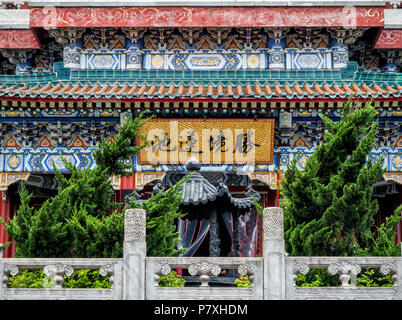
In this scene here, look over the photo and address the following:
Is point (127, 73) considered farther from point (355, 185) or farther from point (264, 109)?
point (355, 185)

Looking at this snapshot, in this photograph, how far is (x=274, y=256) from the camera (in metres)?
7.54

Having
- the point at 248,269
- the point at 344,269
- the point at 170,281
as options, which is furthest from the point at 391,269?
the point at 170,281

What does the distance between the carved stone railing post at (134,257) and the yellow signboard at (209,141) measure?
646 cm

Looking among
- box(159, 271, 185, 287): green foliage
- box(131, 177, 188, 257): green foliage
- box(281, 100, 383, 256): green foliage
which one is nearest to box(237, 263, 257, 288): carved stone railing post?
box(159, 271, 185, 287): green foliage

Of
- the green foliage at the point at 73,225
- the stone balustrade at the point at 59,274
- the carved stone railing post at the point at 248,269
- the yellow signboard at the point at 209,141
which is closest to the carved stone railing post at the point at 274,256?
the carved stone railing post at the point at 248,269

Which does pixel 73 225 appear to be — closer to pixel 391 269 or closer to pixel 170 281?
pixel 170 281

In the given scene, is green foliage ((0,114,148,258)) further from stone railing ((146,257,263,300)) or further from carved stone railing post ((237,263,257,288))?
carved stone railing post ((237,263,257,288))

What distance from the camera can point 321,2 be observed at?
15414 mm

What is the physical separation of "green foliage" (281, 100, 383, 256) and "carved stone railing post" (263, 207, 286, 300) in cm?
121

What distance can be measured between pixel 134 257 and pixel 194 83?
7.52m

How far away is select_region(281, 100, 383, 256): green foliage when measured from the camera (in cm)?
880
